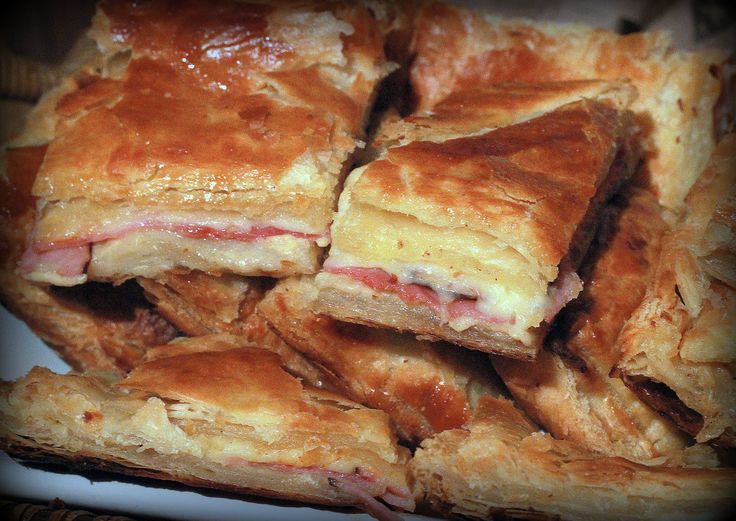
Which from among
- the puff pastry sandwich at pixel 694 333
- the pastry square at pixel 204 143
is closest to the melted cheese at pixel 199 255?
the pastry square at pixel 204 143

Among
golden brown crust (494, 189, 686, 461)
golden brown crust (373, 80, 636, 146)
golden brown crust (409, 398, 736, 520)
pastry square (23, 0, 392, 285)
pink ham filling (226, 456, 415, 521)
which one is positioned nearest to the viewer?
golden brown crust (409, 398, 736, 520)

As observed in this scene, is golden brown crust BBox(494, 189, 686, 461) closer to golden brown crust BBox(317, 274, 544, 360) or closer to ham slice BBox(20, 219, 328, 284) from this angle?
golden brown crust BBox(317, 274, 544, 360)

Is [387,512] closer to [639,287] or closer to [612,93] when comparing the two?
[639,287]

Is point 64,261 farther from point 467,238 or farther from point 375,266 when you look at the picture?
point 467,238

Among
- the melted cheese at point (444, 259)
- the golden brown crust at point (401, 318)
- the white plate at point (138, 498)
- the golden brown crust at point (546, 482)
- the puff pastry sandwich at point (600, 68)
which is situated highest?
the puff pastry sandwich at point (600, 68)

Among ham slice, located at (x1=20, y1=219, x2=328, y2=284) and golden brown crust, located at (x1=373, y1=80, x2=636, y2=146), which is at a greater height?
golden brown crust, located at (x1=373, y1=80, x2=636, y2=146)

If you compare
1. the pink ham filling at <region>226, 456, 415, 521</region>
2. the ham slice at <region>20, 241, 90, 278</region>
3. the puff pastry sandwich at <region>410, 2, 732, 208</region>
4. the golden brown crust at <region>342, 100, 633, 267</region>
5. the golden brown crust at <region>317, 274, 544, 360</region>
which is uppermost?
the puff pastry sandwich at <region>410, 2, 732, 208</region>

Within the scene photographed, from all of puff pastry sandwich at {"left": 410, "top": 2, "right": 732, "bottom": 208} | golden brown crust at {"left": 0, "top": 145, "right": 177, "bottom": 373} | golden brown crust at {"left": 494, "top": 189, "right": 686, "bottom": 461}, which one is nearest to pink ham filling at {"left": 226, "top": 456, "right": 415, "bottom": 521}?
golden brown crust at {"left": 494, "top": 189, "right": 686, "bottom": 461}

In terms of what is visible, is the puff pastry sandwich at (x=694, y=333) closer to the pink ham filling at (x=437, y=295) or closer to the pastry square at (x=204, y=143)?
the pink ham filling at (x=437, y=295)
